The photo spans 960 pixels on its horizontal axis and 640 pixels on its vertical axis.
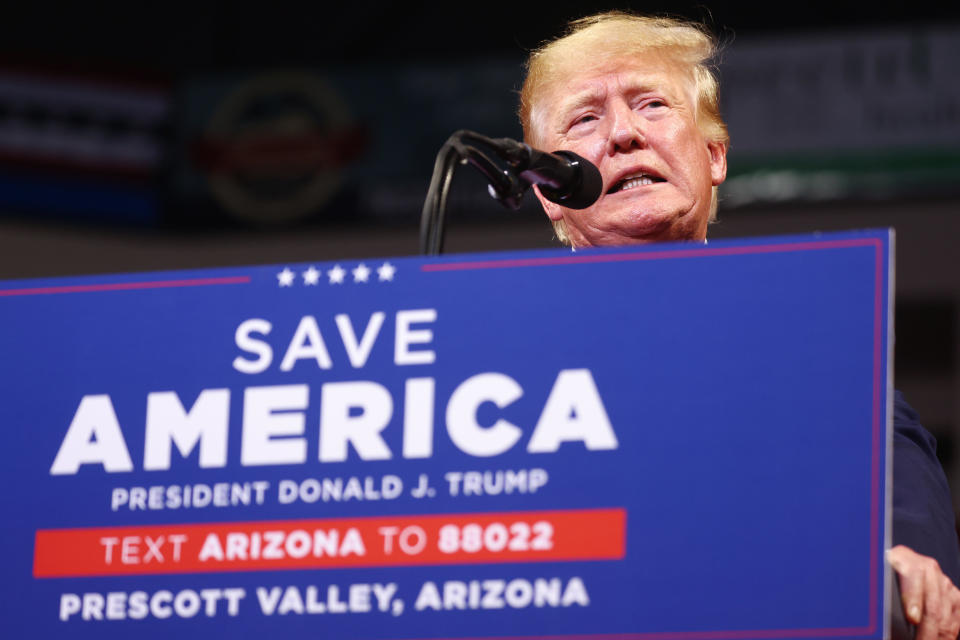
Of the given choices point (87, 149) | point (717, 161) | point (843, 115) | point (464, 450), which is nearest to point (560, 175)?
point (464, 450)

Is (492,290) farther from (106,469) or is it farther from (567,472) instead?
(106,469)

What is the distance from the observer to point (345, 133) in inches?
254

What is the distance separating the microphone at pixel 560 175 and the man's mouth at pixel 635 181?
0.96 feet

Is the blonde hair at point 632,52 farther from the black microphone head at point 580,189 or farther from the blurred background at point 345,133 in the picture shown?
the blurred background at point 345,133

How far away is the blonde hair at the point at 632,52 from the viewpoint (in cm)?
179

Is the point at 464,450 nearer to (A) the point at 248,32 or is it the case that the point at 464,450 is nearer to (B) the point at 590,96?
(B) the point at 590,96

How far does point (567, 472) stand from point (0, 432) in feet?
1.41

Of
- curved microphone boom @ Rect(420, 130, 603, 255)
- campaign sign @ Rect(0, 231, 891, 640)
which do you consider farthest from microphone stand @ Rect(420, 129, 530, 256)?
campaign sign @ Rect(0, 231, 891, 640)

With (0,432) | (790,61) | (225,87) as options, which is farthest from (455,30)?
(0,432)

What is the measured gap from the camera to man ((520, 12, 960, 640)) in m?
1.69

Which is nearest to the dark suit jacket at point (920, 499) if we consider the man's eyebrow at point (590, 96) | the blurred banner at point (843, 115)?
the man's eyebrow at point (590, 96)

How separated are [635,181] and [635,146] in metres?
0.04

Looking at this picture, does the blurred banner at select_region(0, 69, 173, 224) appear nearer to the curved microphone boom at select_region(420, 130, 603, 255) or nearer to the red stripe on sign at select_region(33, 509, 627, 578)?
the curved microphone boom at select_region(420, 130, 603, 255)

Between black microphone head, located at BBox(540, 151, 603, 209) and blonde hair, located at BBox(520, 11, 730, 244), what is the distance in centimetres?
42
